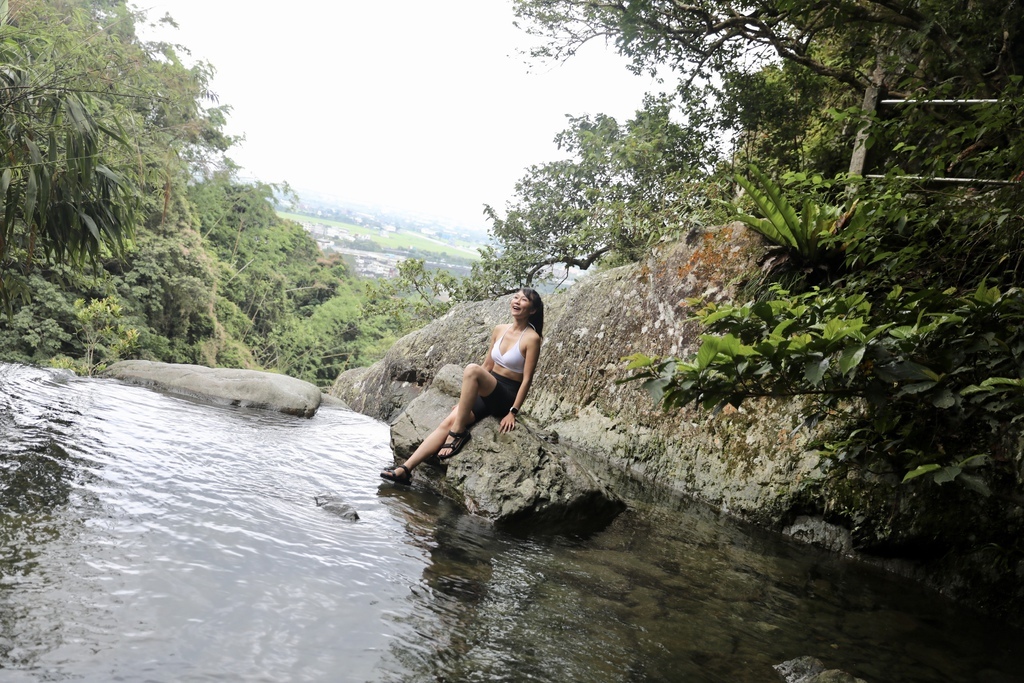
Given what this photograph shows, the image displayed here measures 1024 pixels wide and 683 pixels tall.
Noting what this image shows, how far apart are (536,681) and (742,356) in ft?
5.62

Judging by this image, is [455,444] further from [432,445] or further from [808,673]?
[808,673]

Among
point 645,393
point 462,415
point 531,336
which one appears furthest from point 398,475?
point 645,393

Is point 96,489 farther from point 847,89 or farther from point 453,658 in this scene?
point 847,89

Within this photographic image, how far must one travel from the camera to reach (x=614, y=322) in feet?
28.9

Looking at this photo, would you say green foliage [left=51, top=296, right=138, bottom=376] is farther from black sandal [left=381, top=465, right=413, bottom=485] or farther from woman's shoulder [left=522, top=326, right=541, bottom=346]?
woman's shoulder [left=522, top=326, right=541, bottom=346]

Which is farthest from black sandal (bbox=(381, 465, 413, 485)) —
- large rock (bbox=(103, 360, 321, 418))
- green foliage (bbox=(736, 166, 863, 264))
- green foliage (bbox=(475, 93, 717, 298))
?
green foliage (bbox=(475, 93, 717, 298))

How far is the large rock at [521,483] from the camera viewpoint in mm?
5062

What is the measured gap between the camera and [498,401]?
575 centimetres

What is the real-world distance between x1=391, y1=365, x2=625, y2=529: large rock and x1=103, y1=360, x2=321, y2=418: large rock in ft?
12.7

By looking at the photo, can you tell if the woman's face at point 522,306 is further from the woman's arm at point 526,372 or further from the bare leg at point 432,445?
the bare leg at point 432,445

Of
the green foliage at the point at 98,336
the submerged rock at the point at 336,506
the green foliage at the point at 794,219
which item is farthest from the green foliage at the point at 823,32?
the green foliage at the point at 98,336

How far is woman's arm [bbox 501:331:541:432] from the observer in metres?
5.59

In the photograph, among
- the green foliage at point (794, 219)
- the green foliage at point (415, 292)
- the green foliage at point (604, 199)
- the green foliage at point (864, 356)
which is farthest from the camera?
the green foliage at point (415, 292)

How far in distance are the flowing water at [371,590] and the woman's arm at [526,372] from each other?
845 millimetres
